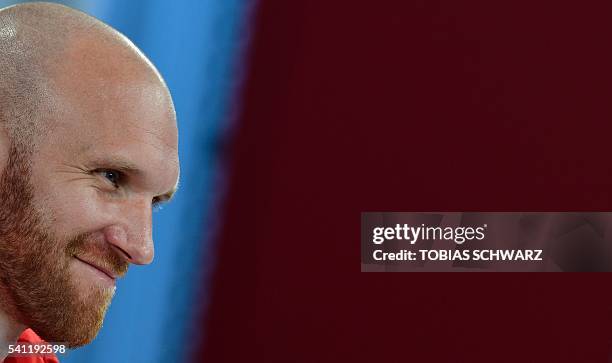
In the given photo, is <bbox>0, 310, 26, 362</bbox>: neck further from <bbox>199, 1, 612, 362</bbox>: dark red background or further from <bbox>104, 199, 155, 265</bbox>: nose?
<bbox>199, 1, 612, 362</bbox>: dark red background

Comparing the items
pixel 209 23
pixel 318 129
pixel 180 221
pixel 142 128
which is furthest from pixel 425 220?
pixel 142 128

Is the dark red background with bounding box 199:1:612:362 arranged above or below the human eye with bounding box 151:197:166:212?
above

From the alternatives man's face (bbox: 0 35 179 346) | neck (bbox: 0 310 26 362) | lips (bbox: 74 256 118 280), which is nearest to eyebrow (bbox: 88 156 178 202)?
man's face (bbox: 0 35 179 346)

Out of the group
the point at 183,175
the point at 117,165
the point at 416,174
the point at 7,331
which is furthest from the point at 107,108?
the point at 416,174

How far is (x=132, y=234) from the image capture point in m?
0.95

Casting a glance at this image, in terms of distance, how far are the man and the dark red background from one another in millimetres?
704

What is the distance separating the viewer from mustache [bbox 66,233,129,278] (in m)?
0.94

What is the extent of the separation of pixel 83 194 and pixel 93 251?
2.9 inches

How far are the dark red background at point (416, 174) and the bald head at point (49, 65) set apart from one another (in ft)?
2.38

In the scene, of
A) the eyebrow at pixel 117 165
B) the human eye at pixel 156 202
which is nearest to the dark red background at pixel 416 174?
the human eye at pixel 156 202

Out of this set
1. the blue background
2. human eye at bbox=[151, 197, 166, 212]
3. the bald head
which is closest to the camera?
the bald head

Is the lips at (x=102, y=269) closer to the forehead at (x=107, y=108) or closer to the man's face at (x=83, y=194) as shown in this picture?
the man's face at (x=83, y=194)

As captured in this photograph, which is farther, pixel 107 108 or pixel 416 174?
pixel 416 174

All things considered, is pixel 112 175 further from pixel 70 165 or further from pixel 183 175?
pixel 183 175
